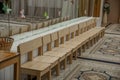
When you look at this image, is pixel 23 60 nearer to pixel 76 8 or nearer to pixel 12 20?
pixel 12 20

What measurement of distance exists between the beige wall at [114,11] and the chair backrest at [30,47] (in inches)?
459

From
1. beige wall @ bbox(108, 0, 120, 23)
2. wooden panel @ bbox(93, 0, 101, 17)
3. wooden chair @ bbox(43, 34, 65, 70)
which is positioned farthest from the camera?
beige wall @ bbox(108, 0, 120, 23)

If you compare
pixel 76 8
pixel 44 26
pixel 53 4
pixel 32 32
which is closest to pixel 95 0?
pixel 76 8

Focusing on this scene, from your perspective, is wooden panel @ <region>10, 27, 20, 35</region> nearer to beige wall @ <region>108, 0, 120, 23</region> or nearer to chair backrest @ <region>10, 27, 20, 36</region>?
chair backrest @ <region>10, 27, 20, 36</region>

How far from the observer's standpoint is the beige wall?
49.5 feet

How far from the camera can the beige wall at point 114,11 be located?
1509 cm

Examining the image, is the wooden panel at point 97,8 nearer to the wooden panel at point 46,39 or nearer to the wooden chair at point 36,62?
the wooden panel at point 46,39

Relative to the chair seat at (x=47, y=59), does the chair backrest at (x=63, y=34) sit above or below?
above

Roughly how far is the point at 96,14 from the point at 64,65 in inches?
246

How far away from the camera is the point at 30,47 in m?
4.05

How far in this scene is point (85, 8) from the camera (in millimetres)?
9602

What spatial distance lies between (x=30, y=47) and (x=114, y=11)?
12234 mm

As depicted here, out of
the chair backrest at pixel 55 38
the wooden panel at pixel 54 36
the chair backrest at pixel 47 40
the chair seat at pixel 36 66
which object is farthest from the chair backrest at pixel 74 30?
the chair seat at pixel 36 66

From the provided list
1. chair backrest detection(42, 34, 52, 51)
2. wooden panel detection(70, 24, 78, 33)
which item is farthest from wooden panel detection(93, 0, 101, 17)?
chair backrest detection(42, 34, 52, 51)
